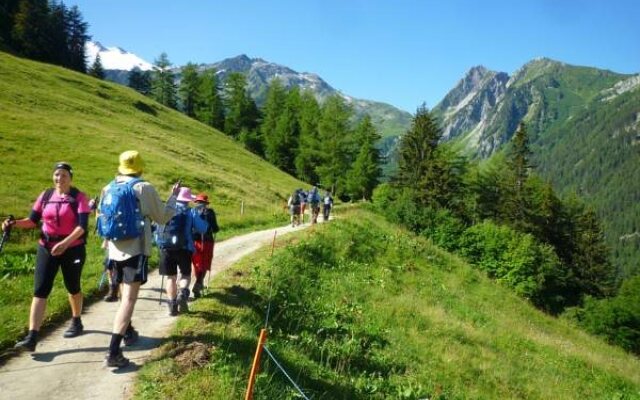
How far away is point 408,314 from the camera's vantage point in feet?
54.1

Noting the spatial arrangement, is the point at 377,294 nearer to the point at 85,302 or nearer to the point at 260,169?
the point at 85,302

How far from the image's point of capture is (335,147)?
68.7 m

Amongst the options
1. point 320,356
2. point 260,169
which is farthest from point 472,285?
point 260,169

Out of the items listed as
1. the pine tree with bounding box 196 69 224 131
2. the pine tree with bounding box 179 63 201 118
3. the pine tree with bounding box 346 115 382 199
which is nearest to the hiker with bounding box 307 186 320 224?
the pine tree with bounding box 346 115 382 199

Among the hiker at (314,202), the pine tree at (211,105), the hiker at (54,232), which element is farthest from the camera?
the pine tree at (211,105)

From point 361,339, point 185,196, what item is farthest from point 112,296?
point 361,339

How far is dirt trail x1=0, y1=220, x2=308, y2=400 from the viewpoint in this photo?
6.59 m

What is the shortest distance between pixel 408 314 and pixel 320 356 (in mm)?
6434

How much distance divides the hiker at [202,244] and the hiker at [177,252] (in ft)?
3.79

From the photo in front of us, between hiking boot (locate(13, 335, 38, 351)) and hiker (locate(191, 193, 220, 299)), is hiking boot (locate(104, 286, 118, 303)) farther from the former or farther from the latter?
hiking boot (locate(13, 335, 38, 351))

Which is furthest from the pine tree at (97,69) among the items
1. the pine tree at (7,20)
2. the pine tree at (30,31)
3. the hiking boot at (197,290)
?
the hiking boot at (197,290)

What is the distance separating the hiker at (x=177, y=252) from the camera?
405 inches

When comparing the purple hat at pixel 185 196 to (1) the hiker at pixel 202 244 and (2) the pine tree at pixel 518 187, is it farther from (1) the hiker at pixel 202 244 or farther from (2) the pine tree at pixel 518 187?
(2) the pine tree at pixel 518 187

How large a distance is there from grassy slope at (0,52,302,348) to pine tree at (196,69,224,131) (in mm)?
14762
